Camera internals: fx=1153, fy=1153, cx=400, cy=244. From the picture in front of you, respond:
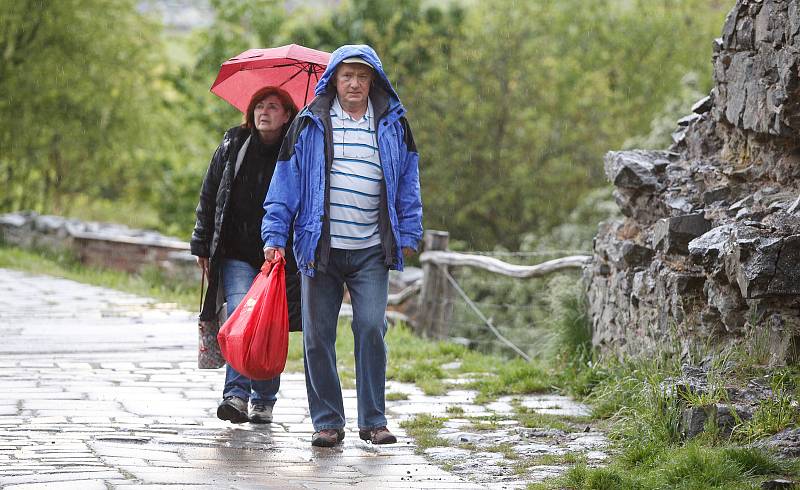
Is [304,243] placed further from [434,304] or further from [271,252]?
[434,304]

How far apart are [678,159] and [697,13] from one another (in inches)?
1068

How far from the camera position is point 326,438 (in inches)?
227

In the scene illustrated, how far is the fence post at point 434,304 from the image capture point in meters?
11.7

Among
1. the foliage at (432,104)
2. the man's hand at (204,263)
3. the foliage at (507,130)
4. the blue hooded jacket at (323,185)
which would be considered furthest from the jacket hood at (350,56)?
the foliage at (507,130)

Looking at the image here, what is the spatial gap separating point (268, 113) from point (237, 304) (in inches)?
42.2

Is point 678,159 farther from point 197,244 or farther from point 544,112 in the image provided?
point 544,112

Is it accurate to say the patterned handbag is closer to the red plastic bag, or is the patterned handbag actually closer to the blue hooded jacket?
the red plastic bag

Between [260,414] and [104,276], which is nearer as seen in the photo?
[260,414]

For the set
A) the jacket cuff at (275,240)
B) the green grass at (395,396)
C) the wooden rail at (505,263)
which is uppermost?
the jacket cuff at (275,240)

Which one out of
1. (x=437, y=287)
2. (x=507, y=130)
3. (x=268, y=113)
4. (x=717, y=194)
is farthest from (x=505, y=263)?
(x=507, y=130)

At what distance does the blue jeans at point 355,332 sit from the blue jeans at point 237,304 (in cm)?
64

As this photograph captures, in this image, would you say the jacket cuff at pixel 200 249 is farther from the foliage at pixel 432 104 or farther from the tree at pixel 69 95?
the tree at pixel 69 95

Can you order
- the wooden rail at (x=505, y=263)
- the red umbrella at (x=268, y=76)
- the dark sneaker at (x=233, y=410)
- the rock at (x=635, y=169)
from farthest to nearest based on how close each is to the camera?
the wooden rail at (x=505, y=263) < the rock at (x=635, y=169) < the red umbrella at (x=268, y=76) < the dark sneaker at (x=233, y=410)

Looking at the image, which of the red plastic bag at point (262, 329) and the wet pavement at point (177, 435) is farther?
the red plastic bag at point (262, 329)
